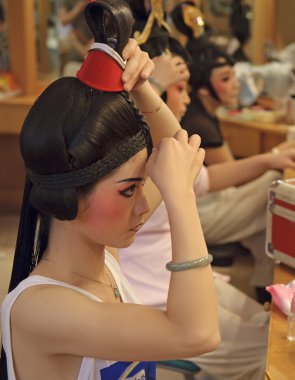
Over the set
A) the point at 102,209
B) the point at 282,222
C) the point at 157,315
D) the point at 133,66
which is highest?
the point at 133,66

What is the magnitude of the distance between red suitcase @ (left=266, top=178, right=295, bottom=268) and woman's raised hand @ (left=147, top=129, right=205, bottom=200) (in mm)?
690

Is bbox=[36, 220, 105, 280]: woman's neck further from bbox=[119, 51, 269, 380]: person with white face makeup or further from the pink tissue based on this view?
bbox=[119, 51, 269, 380]: person with white face makeup

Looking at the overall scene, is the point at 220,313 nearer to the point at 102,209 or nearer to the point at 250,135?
the point at 102,209

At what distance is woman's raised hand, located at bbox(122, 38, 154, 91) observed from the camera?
111 cm

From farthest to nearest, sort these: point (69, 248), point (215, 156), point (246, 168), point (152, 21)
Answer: point (215, 156)
point (246, 168)
point (152, 21)
point (69, 248)

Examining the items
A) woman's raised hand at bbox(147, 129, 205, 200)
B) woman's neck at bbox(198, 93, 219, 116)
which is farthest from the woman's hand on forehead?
woman's neck at bbox(198, 93, 219, 116)

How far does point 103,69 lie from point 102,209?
0.70 ft

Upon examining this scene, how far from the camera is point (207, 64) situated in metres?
3.04

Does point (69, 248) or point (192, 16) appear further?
point (192, 16)

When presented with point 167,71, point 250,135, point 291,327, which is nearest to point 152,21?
point 167,71

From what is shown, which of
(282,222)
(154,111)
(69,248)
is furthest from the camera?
(282,222)

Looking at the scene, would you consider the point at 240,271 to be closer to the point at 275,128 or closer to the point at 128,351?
the point at 275,128

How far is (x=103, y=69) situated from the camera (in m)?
1.08

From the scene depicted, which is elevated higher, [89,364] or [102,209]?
[102,209]
